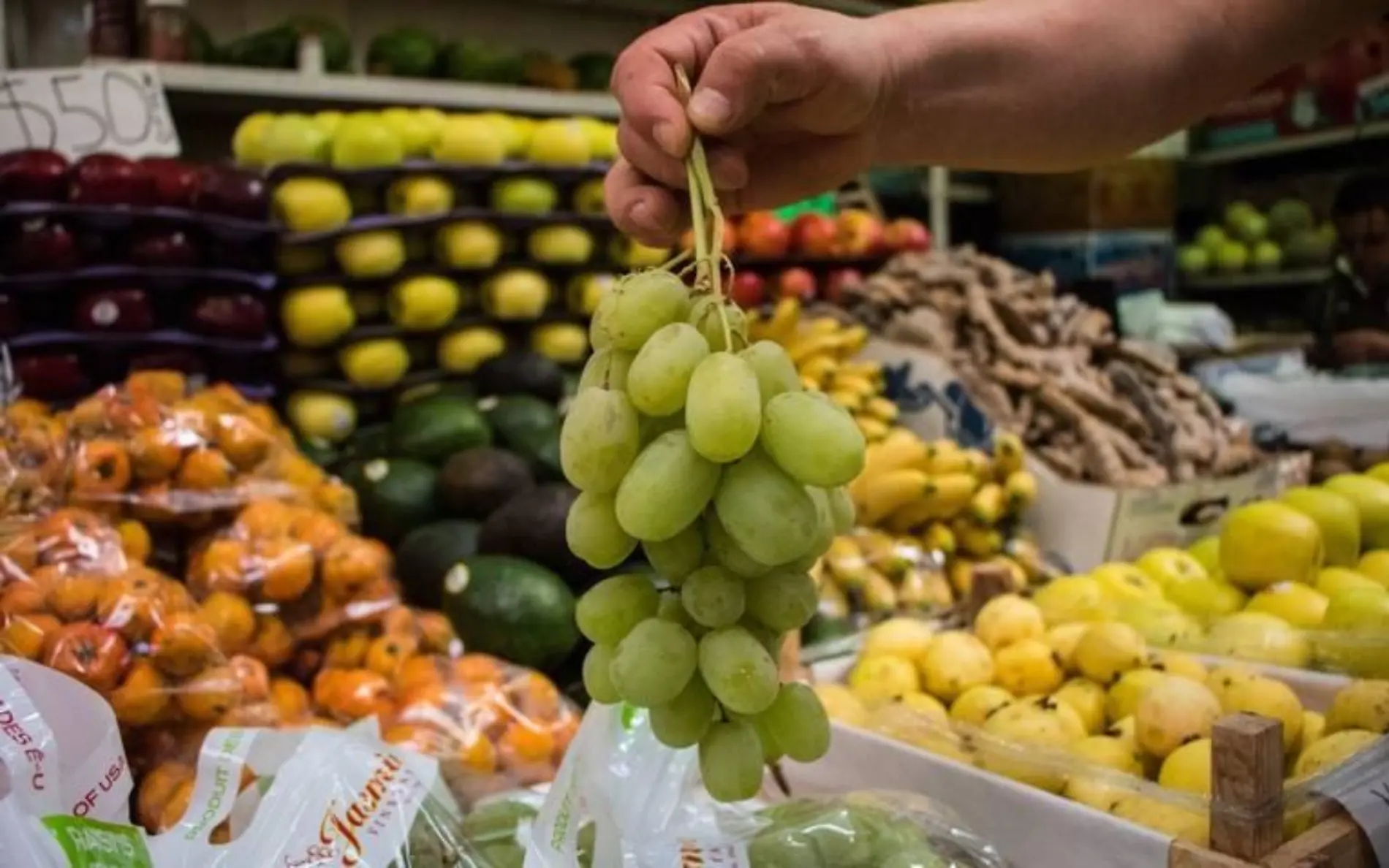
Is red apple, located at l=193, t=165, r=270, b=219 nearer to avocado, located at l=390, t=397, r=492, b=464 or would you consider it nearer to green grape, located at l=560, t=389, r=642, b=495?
avocado, located at l=390, t=397, r=492, b=464

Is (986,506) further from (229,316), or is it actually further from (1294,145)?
(1294,145)

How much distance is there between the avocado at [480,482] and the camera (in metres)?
1.84

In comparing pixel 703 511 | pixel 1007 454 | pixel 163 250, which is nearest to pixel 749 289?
pixel 1007 454

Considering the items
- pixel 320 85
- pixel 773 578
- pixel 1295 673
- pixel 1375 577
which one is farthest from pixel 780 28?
pixel 320 85

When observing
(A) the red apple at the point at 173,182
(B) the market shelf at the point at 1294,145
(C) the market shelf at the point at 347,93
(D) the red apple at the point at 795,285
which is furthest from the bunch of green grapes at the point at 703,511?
(B) the market shelf at the point at 1294,145

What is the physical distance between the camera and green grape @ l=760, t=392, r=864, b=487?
0.70 metres

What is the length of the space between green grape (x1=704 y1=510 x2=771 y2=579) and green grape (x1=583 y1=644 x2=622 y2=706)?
0.11 m

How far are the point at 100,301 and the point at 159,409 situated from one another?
54 centimetres

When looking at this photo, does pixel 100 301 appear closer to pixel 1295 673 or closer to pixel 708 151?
pixel 708 151

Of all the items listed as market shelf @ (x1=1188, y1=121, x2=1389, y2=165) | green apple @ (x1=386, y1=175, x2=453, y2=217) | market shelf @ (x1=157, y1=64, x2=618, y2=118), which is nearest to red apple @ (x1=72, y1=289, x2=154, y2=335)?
green apple @ (x1=386, y1=175, x2=453, y2=217)

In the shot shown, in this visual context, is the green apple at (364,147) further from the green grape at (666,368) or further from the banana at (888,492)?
the green grape at (666,368)

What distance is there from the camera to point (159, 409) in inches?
60.6

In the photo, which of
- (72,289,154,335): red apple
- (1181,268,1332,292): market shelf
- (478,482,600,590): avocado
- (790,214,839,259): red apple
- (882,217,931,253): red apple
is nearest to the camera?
(478,482,600,590): avocado

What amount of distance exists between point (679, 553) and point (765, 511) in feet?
0.26
